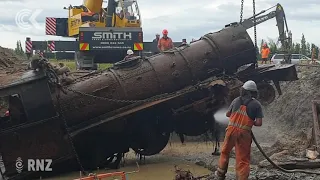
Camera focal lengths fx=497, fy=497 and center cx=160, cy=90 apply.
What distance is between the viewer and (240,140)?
275 inches

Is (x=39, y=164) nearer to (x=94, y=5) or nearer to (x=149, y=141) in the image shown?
(x=149, y=141)

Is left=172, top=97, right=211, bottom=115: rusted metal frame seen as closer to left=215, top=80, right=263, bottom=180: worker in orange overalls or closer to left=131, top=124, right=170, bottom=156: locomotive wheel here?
left=131, top=124, right=170, bottom=156: locomotive wheel

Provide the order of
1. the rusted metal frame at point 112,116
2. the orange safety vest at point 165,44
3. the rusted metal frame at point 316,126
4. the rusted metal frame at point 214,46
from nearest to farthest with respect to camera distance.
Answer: the rusted metal frame at point 316,126, the rusted metal frame at point 112,116, the rusted metal frame at point 214,46, the orange safety vest at point 165,44

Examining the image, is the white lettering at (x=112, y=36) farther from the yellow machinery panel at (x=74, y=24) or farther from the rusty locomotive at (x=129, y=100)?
the rusty locomotive at (x=129, y=100)

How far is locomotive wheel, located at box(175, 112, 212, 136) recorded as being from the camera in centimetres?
1031

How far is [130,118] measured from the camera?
9734 mm

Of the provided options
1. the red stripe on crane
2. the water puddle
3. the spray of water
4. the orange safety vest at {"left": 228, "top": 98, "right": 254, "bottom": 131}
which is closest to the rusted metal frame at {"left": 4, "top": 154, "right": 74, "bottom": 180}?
the water puddle

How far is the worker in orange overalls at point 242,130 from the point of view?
6922 millimetres

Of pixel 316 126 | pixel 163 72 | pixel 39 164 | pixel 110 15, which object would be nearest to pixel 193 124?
pixel 163 72

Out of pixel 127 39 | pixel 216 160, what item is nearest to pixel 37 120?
pixel 216 160

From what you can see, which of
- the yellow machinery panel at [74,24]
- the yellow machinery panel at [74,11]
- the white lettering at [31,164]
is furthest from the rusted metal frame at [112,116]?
the yellow machinery panel at [74,11]

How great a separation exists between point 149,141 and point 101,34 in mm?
5987

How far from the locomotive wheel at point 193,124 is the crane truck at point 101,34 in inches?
219

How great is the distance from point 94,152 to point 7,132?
5.88 feet
